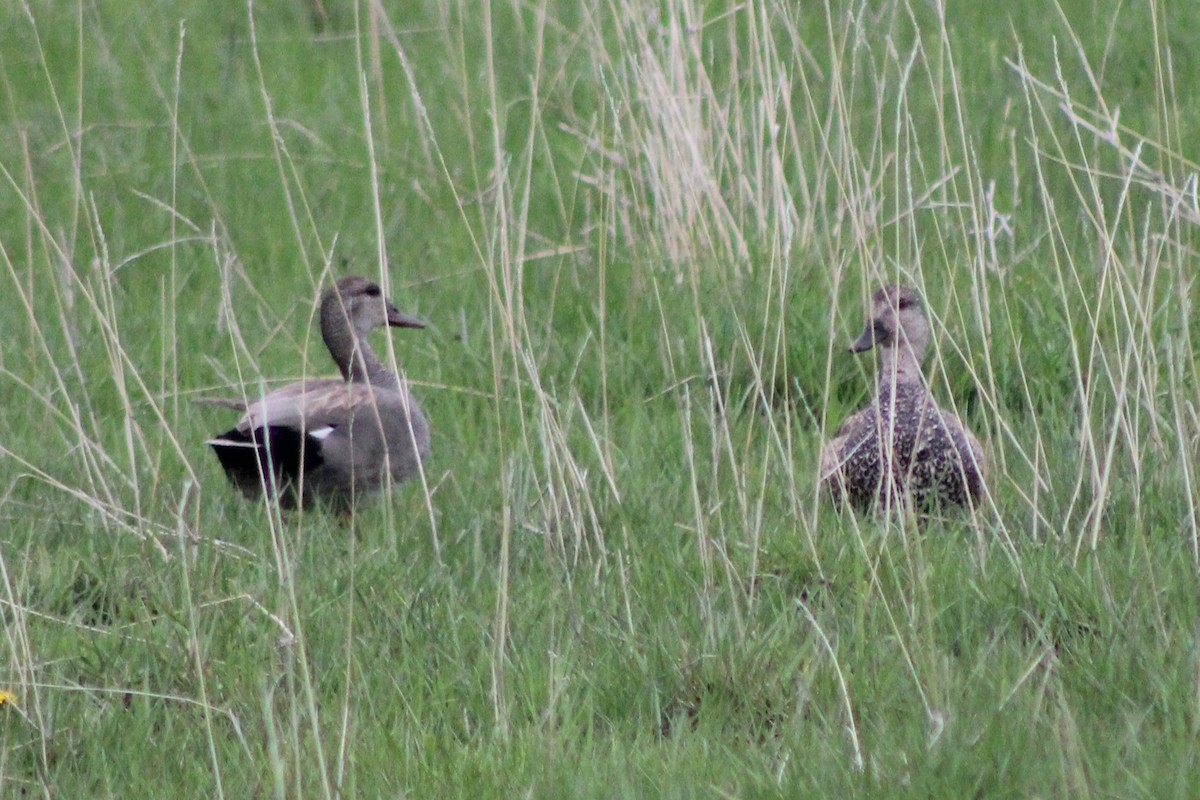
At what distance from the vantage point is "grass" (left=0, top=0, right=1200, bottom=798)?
307 centimetres

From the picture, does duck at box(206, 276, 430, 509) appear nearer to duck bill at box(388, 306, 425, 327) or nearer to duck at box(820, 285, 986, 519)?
duck bill at box(388, 306, 425, 327)

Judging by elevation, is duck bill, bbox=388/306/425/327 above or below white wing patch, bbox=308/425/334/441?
above

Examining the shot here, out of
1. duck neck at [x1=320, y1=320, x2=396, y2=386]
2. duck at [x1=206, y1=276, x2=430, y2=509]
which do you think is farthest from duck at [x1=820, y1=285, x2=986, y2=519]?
duck neck at [x1=320, y1=320, x2=396, y2=386]

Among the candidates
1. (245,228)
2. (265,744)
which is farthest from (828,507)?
(245,228)

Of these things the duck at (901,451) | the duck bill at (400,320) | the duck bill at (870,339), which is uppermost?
the duck bill at (400,320)

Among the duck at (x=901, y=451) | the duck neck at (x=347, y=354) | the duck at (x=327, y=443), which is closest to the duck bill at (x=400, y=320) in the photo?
the duck neck at (x=347, y=354)

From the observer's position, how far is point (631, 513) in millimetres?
4395

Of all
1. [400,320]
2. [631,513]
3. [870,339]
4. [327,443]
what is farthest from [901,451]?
[400,320]

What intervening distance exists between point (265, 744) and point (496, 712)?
424 mm

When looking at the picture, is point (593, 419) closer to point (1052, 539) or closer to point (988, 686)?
point (1052, 539)

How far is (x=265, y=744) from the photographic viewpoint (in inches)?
125

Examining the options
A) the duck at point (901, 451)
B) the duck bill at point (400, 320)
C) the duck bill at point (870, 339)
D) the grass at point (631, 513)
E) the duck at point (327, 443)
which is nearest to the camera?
the grass at point (631, 513)

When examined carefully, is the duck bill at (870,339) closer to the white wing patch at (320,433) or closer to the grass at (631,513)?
the grass at (631,513)

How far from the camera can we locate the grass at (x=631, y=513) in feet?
10.1
